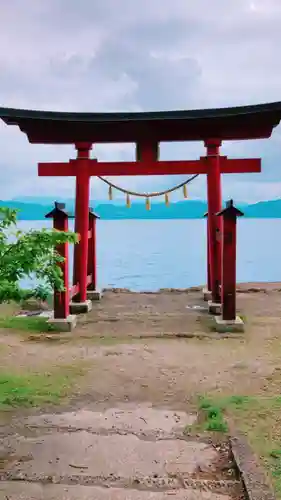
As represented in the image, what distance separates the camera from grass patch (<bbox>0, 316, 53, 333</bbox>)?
24.3 feet

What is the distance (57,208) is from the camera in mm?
7371

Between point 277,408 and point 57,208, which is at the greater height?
point 57,208

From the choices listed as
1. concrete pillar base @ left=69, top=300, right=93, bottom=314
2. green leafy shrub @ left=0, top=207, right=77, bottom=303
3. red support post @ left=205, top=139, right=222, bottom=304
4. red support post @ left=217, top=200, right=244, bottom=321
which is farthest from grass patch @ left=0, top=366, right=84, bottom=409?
red support post @ left=205, top=139, right=222, bottom=304

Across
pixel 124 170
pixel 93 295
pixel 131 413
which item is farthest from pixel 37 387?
pixel 93 295

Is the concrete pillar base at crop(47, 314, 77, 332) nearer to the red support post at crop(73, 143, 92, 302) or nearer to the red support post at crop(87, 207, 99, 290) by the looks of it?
the red support post at crop(73, 143, 92, 302)

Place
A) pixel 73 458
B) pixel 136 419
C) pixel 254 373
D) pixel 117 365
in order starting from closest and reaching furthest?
pixel 73 458
pixel 136 419
pixel 254 373
pixel 117 365

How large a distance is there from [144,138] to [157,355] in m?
4.46

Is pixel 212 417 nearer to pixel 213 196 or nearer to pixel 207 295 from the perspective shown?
pixel 213 196

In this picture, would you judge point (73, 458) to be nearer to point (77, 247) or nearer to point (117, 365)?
point (117, 365)

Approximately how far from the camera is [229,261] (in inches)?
298

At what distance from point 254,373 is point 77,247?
460 centimetres

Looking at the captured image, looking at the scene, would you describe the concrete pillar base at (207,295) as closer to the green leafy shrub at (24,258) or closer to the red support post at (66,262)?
the red support post at (66,262)

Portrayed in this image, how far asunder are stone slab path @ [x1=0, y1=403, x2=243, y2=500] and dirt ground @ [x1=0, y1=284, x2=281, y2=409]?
21.2 inches

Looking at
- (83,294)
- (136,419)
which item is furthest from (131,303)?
(136,419)
